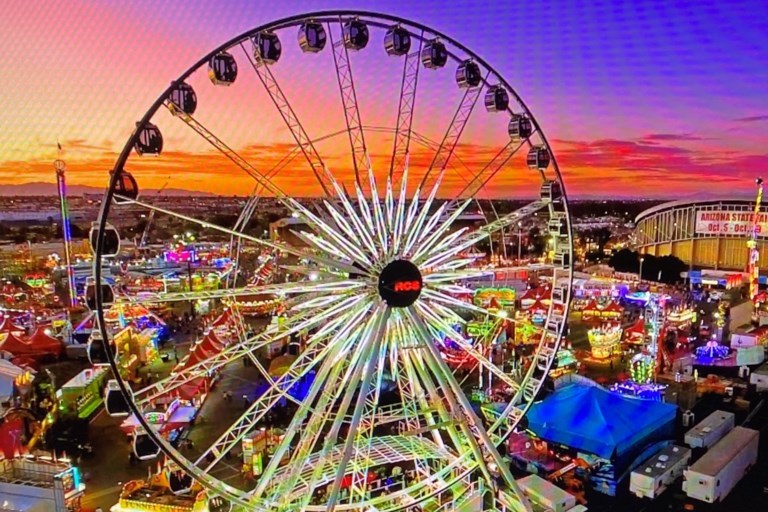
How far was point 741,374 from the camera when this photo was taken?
20906 millimetres

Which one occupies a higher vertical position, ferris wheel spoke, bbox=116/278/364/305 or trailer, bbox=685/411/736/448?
ferris wheel spoke, bbox=116/278/364/305

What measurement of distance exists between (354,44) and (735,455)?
472 inches

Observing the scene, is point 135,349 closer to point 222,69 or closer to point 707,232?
point 222,69

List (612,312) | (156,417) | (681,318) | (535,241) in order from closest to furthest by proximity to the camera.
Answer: (156,417) → (681,318) → (612,312) → (535,241)

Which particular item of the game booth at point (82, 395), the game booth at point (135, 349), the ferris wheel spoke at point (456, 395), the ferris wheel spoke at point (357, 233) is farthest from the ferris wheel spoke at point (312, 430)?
the game booth at point (135, 349)

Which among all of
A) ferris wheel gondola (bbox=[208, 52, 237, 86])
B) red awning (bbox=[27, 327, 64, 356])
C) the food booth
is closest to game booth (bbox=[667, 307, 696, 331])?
the food booth

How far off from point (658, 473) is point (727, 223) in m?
33.3

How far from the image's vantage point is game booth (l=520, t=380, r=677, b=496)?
1340 centimetres

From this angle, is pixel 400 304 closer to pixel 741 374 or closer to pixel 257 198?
pixel 257 198

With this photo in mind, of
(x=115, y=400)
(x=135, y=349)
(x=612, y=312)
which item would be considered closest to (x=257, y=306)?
(x=135, y=349)

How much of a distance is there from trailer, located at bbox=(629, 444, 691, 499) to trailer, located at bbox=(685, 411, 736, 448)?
37.2 inches

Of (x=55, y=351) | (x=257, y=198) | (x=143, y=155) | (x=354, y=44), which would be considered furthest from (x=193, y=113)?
(x=55, y=351)

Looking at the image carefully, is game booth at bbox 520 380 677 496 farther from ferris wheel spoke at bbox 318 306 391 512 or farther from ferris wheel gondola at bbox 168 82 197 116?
ferris wheel gondola at bbox 168 82 197 116

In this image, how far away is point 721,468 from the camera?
12.6 m
